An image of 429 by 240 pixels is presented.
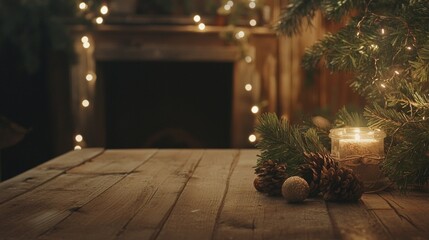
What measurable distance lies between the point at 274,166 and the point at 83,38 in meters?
2.86

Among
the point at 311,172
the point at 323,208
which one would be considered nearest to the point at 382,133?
the point at 311,172

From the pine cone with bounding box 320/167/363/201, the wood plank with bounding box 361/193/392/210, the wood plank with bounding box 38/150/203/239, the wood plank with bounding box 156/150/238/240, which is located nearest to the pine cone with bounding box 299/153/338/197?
the pine cone with bounding box 320/167/363/201

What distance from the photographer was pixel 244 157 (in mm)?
2713

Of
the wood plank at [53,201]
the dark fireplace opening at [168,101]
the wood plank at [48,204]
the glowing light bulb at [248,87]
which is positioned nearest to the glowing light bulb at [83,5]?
the dark fireplace opening at [168,101]

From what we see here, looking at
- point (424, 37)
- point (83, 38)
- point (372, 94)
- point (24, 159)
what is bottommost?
point (24, 159)

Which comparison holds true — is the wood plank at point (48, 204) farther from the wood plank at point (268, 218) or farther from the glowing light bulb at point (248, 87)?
the glowing light bulb at point (248, 87)

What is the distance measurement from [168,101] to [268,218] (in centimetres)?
361

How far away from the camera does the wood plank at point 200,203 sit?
Result: 1443 mm

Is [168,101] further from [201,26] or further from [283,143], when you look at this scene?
[283,143]

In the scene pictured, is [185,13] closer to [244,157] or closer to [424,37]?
[244,157]

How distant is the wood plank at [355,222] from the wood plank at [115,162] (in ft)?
2.98

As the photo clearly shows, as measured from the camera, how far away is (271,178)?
1854 millimetres

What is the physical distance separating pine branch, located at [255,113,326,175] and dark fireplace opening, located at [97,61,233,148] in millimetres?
3003

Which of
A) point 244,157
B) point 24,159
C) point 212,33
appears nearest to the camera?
point 244,157
